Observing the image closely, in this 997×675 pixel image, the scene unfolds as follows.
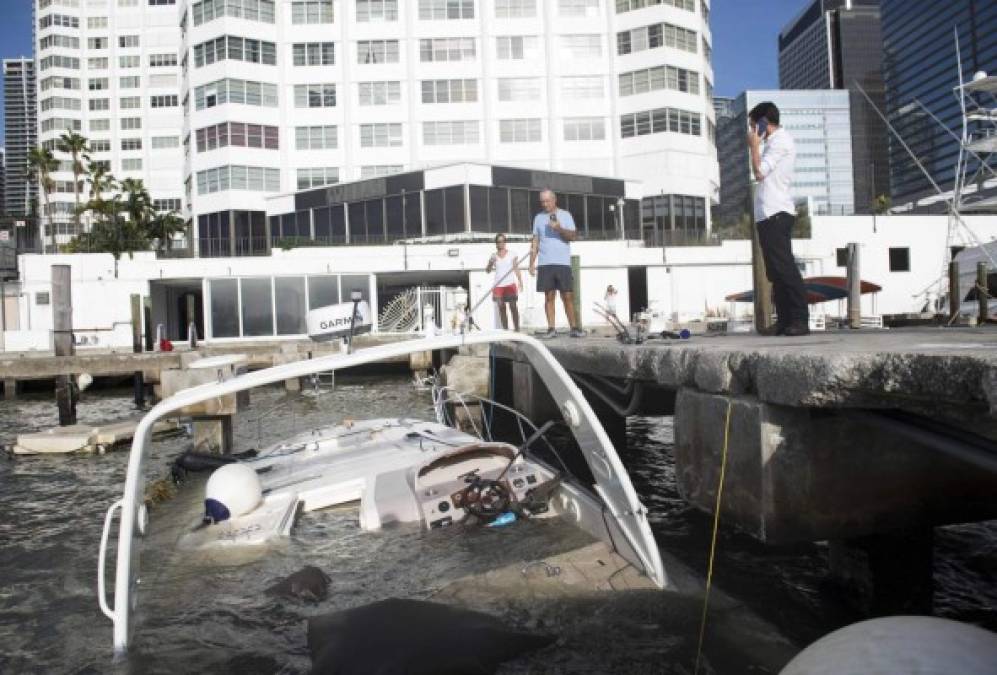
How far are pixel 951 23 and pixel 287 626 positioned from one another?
50.9 metres

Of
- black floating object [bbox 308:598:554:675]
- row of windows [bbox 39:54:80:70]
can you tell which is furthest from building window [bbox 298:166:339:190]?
row of windows [bbox 39:54:80:70]

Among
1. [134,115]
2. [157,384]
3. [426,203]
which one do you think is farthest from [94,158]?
[157,384]

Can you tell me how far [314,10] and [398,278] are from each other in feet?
73.7

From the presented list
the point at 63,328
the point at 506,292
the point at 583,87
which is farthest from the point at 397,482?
the point at 583,87

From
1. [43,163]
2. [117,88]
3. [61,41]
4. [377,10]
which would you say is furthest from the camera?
[61,41]

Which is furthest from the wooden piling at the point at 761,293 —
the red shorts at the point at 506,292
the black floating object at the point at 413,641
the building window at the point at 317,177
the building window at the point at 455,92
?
the building window at the point at 455,92

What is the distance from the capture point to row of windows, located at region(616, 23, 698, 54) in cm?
4522

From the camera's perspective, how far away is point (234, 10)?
147 feet

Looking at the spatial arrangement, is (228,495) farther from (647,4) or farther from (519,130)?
(647,4)

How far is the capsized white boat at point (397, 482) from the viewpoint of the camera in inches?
162

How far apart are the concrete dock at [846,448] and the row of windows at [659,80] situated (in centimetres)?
4404

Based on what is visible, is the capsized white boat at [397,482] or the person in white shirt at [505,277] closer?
the capsized white boat at [397,482]

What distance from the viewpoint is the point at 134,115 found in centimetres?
7575

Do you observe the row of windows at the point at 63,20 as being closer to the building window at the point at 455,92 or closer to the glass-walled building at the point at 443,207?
the glass-walled building at the point at 443,207
